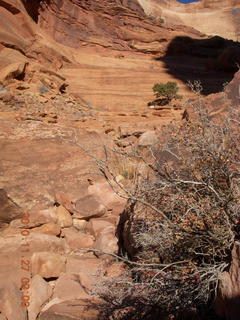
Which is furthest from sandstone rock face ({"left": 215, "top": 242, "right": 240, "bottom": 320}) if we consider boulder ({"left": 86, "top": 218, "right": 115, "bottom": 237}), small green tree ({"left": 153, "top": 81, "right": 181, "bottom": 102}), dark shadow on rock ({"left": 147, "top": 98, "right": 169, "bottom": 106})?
small green tree ({"left": 153, "top": 81, "right": 181, "bottom": 102})

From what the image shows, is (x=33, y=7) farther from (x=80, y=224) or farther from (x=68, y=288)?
(x=68, y=288)

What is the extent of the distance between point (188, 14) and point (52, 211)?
1942 inches

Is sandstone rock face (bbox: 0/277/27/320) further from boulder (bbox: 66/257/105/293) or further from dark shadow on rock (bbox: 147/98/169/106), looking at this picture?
dark shadow on rock (bbox: 147/98/169/106)

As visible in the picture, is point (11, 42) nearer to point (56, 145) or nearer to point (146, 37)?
point (56, 145)

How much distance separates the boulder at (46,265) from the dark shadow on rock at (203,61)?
14.6m

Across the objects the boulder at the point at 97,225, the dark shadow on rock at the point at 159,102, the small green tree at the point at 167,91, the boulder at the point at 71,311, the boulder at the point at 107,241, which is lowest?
the dark shadow on rock at the point at 159,102

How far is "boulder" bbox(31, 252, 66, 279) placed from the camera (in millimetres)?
3260

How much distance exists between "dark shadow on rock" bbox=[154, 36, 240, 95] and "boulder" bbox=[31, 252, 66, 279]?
1459 cm

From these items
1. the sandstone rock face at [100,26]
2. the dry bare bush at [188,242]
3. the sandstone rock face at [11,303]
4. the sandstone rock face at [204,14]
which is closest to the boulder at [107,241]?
the dry bare bush at [188,242]

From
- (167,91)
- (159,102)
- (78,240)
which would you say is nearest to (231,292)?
(78,240)

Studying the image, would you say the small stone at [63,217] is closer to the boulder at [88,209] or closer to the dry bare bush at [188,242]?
the boulder at [88,209]

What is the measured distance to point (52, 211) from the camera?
4496 mm
